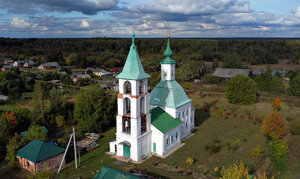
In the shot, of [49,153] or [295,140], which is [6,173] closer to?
[49,153]

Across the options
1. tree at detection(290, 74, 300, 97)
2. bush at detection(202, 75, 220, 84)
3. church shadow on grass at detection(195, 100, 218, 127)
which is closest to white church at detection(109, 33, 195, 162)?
church shadow on grass at detection(195, 100, 218, 127)

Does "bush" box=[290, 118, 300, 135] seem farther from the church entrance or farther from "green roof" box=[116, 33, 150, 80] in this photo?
the church entrance

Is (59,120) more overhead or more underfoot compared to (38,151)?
more underfoot

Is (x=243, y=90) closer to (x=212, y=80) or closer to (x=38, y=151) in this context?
(x=212, y=80)

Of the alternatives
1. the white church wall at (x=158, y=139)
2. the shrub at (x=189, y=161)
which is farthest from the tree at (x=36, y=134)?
the shrub at (x=189, y=161)

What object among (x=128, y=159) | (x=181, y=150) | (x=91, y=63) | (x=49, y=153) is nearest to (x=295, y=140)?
(x=181, y=150)

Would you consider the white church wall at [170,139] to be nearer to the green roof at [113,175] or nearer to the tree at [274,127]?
the green roof at [113,175]

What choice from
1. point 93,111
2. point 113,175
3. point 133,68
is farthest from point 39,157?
point 93,111
